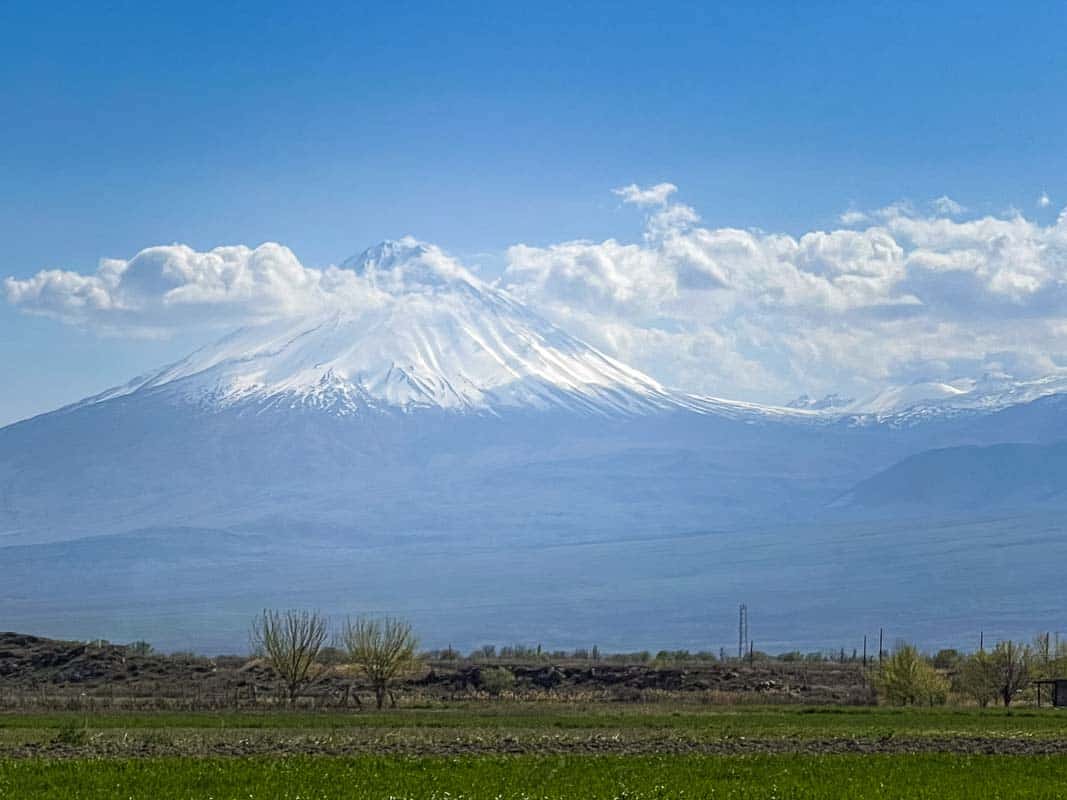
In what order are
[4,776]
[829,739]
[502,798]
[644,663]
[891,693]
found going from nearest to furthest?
[502,798] → [4,776] → [829,739] → [891,693] → [644,663]

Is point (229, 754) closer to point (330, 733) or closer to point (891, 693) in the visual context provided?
point (330, 733)

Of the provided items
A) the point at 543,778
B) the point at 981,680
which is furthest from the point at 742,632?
the point at 543,778

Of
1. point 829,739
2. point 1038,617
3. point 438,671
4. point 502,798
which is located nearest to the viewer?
point 502,798

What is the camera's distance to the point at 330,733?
108 feet

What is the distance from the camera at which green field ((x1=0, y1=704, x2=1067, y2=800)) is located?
2238 cm

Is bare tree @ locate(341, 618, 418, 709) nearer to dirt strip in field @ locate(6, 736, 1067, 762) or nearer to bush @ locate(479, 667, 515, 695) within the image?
bush @ locate(479, 667, 515, 695)

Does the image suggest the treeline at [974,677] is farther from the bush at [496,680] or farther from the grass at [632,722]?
the bush at [496,680]

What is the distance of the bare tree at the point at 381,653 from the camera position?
170ft

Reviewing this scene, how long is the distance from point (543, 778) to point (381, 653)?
2876 cm

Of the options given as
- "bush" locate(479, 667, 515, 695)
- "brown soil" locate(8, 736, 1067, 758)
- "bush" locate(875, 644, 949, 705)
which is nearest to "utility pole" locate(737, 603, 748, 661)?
"bush" locate(479, 667, 515, 695)

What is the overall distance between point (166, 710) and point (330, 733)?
12.9 meters

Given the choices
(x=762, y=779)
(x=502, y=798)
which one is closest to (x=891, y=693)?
(x=762, y=779)

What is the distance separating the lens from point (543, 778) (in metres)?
23.8

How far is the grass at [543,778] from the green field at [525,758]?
0.03 m
